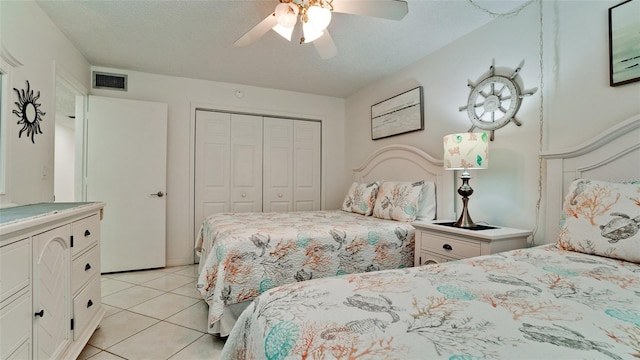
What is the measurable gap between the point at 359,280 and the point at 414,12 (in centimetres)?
212

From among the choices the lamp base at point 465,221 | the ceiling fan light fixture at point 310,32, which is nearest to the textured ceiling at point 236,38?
the ceiling fan light fixture at point 310,32

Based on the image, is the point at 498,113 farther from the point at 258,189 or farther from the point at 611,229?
the point at 258,189

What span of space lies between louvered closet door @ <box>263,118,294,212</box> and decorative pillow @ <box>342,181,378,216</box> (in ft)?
3.53

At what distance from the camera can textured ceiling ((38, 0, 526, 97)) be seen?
2203mm

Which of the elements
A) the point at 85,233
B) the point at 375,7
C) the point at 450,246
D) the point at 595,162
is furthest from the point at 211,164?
the point at 595,162

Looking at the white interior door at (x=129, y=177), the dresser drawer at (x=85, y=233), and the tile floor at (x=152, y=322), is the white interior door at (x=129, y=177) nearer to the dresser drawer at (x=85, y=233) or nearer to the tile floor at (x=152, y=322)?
the tile floor at (x=152, y=322)

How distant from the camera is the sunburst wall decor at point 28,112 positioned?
6.36 feet

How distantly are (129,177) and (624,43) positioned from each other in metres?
4.28

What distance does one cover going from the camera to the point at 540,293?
930 millimetres

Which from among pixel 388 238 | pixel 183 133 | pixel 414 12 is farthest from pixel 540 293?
pixel 183 133

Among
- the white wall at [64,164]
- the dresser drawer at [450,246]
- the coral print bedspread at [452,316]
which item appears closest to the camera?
the coral print bedspread at [452,316]

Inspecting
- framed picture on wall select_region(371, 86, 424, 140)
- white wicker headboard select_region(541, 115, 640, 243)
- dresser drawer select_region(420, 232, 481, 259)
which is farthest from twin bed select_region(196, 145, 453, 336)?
white wicker headboard select_region(541, 115, 640, 243)

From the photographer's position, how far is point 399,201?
2.73 meters

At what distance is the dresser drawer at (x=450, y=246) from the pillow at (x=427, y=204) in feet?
1.50
